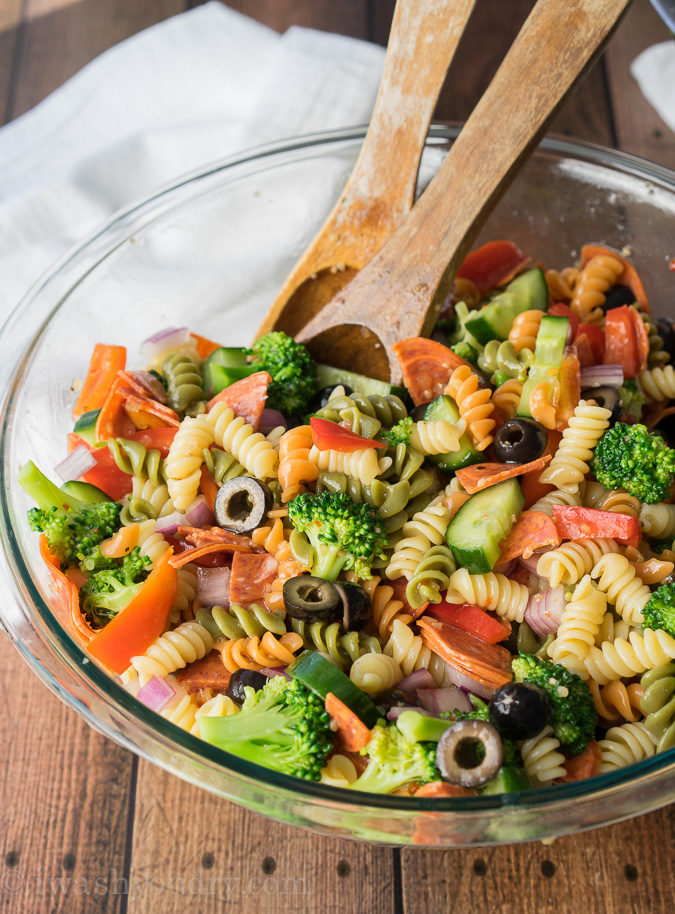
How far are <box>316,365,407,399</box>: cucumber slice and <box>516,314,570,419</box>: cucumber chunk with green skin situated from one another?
489 mm

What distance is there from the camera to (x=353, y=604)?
8.20 feet

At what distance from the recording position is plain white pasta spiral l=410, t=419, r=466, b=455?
2.71 metres

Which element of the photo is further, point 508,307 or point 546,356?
point 508,307

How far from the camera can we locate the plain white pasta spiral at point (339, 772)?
2252 millimetres

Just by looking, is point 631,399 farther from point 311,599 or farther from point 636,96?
point 636,96

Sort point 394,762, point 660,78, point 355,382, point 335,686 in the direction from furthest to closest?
point 660,78
point 355,382
point 335,686
point 394,762

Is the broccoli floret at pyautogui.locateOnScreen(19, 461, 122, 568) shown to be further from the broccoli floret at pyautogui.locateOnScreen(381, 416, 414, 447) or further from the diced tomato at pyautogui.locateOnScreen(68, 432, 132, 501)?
the broccoli floret at pyautogui.locateOnScreen(381, 416, 414, 447)

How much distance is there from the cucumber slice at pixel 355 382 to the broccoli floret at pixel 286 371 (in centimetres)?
11

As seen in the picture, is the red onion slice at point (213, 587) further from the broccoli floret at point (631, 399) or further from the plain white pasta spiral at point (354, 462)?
the broccoli floret at point (631, 399)

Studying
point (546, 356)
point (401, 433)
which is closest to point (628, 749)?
point (401, 433)

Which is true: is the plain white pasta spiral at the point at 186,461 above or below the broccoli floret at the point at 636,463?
below

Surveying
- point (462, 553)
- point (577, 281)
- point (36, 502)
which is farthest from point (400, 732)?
point (577, 281)

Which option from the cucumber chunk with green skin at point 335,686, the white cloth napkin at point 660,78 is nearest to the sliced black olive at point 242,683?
the cucumber chunk with green skin at point 335,686

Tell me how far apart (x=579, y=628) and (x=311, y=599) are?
799 mm
